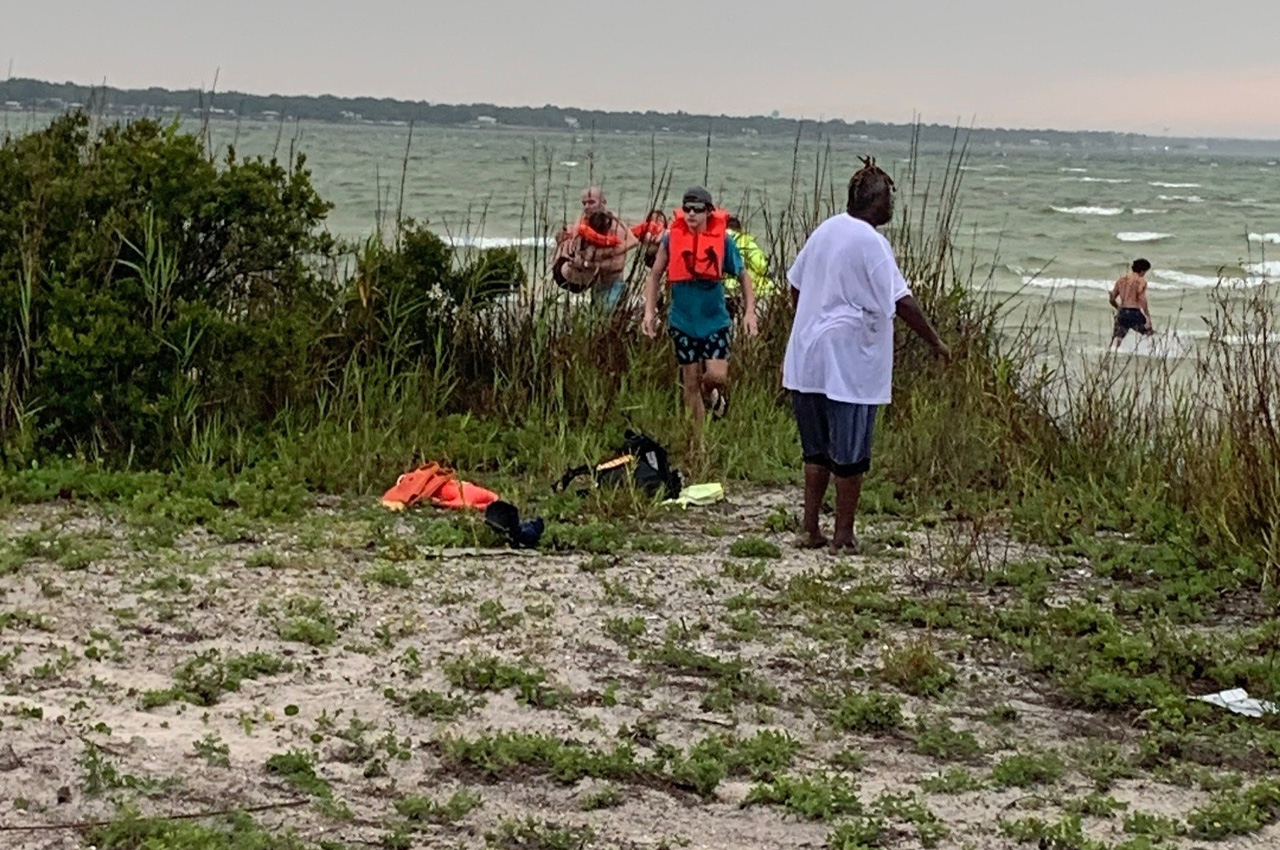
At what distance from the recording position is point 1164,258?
33.5 meters

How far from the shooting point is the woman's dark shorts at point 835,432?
7734 mm

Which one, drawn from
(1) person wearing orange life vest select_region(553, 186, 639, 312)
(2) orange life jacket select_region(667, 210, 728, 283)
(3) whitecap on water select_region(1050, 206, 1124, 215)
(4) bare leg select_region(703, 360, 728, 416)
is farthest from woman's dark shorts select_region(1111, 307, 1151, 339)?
(3) whitecap on water select_region(1050, 206, 1124, 215)

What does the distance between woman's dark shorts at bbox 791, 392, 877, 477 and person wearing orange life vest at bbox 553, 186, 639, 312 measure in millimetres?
3483

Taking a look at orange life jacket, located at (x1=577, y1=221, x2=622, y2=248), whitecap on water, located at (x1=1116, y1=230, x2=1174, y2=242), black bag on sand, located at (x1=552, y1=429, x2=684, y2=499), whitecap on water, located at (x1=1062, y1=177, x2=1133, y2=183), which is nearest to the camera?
black bag on sand, located at (x1=552, y1=429, x2=684, y2=499)

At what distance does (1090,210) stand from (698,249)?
133 ft

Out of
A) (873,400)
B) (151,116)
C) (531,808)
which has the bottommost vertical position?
(531,808)

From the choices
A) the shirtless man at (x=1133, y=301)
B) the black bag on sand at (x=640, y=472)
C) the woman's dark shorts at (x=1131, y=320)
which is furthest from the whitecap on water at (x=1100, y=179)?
the black bag on sand at (x=640, y=472)

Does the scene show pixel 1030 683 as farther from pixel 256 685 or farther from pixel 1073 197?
pixel 1073 197

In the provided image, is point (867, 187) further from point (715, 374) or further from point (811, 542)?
point (715, 374)

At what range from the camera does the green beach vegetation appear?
500 centimetres

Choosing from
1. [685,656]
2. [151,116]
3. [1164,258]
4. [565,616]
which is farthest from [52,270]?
[1164,258]

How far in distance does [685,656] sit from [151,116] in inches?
224

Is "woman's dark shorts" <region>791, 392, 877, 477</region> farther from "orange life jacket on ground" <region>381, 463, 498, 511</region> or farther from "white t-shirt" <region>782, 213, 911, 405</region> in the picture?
"orange life jacket on ground" <region>381, 463, 498, 511</region>

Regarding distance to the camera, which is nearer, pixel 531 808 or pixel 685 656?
pixel 531 808
